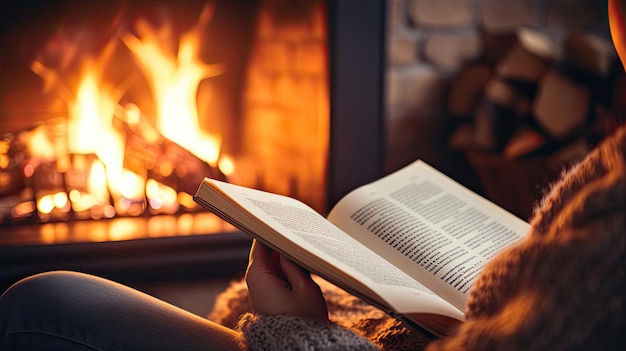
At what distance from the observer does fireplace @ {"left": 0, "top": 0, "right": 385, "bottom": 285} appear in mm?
1541

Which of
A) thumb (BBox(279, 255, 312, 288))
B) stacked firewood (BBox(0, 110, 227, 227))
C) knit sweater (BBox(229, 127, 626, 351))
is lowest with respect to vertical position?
stacked firewood (BBox(0, 110, 227, 227))

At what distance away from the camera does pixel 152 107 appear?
1.63 meters

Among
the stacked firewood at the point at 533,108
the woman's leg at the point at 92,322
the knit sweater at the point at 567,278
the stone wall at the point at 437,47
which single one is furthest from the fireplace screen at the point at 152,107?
the knit sweater at the point at 567,278

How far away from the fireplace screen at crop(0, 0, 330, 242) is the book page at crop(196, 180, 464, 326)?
37.9 inches

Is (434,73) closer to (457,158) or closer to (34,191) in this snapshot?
(457,158)

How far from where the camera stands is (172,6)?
1593mm

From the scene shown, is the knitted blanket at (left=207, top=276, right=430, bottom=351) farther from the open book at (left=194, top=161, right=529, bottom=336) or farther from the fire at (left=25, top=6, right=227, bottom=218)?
the fire at (left=25, top=6, right=227, bottom=218)

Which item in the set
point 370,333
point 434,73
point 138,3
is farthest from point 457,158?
point 370,333

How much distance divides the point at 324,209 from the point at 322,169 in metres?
0.09

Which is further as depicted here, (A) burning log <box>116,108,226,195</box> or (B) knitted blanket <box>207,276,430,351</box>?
(A) burning log <box>116,108,226,195</box>

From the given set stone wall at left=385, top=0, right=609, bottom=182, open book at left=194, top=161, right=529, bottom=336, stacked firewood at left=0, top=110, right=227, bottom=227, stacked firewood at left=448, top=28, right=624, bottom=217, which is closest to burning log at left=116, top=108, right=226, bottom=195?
stacked firewood at left=0, top=110, right=227, bottom=227

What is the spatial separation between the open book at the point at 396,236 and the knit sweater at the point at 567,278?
72mm

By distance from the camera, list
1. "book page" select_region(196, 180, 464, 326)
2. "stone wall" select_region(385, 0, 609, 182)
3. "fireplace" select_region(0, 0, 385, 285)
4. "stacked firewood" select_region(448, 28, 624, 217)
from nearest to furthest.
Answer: "book page" select_region(196, 180, 464, 326), "fireplace" select_region(0, 0, 385, 285), "stacked firewood" select_region(448, 28, 624, 217), "stone wall" select_region(385, 0, 609, 182)

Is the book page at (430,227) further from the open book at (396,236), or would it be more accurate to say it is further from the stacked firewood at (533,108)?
the stacked firewood at (533,108)
